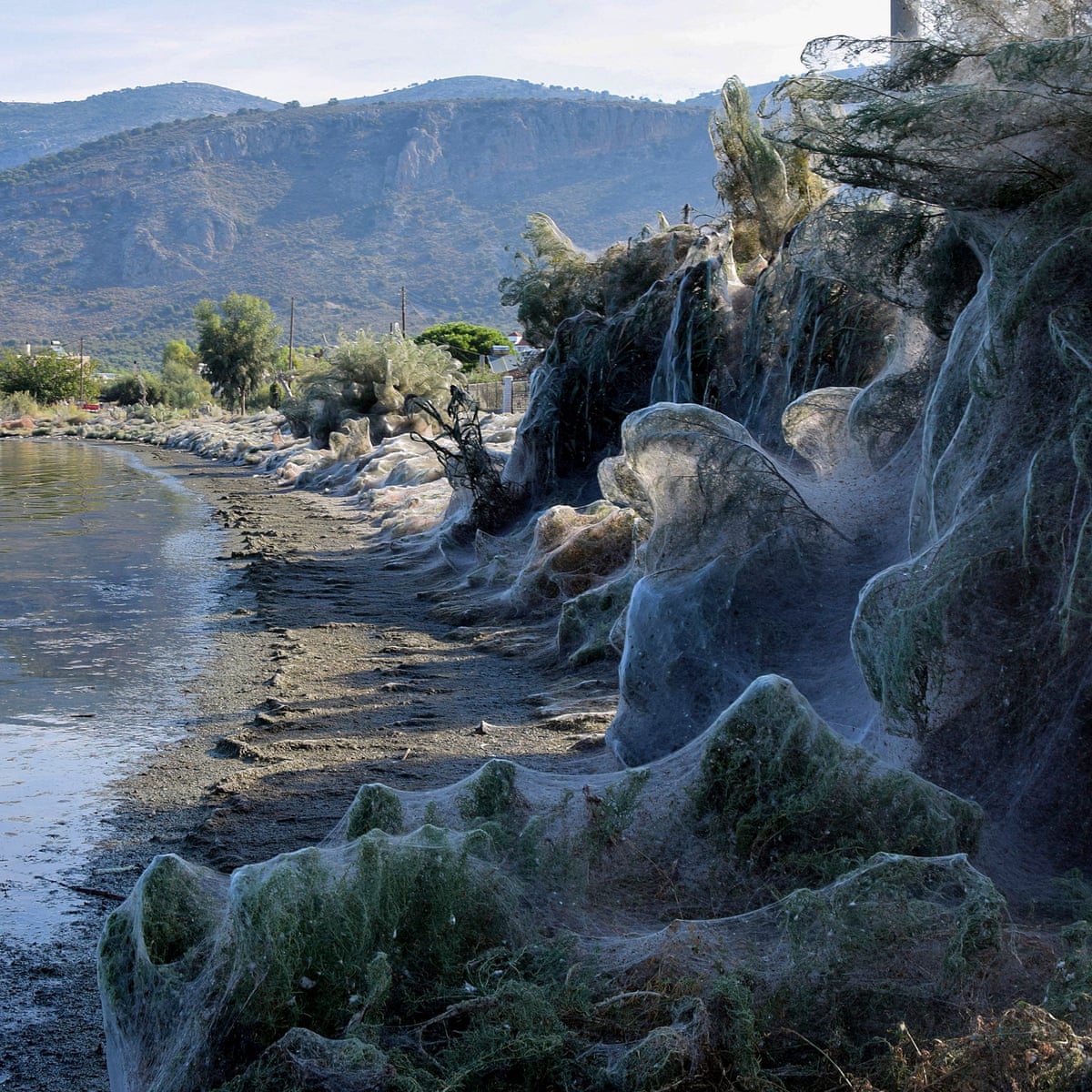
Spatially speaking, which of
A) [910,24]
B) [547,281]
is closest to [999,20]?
[910,24]

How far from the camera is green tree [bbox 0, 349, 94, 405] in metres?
78.6

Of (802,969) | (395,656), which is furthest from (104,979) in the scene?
(395,656)

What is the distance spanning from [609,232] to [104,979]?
156764 mm

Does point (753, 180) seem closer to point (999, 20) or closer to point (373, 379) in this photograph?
point (999, 20)

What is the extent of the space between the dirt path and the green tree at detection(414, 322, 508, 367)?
5221 cm

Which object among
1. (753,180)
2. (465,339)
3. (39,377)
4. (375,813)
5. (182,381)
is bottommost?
(182,381)

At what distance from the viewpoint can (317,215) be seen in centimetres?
17738

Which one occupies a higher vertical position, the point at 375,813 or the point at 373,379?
the point at 375,813

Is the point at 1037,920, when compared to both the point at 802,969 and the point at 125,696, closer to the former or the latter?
the point at 802,969

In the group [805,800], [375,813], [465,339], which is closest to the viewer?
[805,800]

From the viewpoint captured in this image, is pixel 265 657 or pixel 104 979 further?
pixel 265 657

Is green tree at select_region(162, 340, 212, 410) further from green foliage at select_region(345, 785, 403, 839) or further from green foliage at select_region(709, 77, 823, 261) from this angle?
green foliage at select_region(345, 785, 403, 839)

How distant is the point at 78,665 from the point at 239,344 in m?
58.8

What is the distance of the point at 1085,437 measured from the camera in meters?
3.86
